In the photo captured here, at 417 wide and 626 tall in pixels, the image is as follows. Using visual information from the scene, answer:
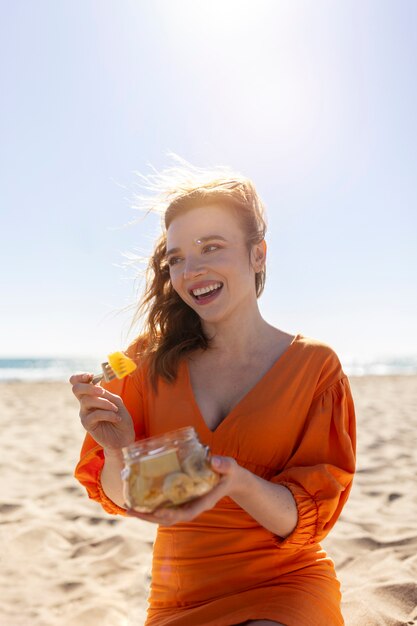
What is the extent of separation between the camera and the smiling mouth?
2.25 metres

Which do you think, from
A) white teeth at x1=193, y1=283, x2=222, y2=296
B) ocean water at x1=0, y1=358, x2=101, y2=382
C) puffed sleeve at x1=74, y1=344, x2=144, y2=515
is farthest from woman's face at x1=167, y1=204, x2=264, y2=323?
ocean water at x1=0, y1=358, x2=101, y2=382

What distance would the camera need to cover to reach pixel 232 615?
1.84m

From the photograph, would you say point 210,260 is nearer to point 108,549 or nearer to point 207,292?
point 207,292

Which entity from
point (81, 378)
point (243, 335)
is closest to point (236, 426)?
point (243, 335)

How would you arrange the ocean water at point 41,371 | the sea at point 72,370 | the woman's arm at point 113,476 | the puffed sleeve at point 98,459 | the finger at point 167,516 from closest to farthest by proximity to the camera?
the finger at point 167,516 → the woman's arm at point 113,476 → the puffed sleeve at point 98,459 → the ocean water at point 41,371 → the sea at point 72,370

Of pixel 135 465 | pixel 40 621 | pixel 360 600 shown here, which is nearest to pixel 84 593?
pixel 40 621

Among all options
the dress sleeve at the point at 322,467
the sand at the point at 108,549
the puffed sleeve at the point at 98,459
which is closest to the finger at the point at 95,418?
the puffed sleeve at the point at 98,459

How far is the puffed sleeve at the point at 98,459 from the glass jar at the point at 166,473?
2.73ft

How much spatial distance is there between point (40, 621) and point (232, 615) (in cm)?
162

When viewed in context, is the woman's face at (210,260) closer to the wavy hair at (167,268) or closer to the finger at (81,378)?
the wavy hair at (167,268)

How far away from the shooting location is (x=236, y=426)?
2119mm

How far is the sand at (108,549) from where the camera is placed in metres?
3.04

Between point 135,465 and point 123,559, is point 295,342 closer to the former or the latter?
point 135,465

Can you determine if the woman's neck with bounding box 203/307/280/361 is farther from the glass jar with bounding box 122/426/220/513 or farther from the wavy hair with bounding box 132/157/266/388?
the glass jar with bounding box 122/426/220/513
